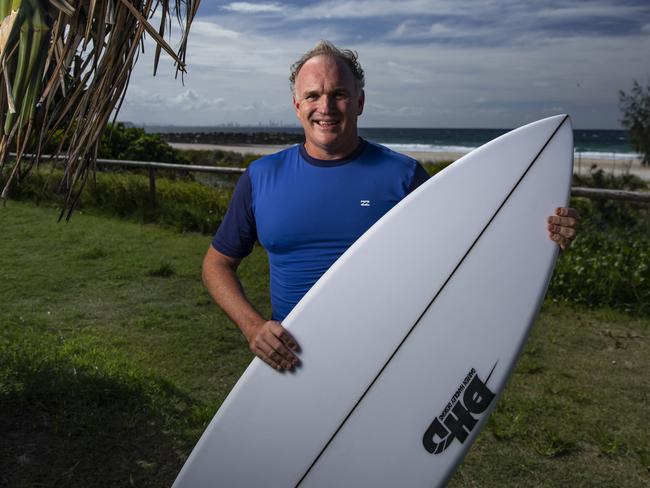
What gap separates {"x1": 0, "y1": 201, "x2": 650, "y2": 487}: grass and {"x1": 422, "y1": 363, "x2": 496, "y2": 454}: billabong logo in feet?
2.18

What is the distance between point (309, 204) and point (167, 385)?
177 cm

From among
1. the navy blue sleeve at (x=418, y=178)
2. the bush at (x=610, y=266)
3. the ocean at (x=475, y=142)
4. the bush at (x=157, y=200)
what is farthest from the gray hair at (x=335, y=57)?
the ocean at (x=475, y=142)

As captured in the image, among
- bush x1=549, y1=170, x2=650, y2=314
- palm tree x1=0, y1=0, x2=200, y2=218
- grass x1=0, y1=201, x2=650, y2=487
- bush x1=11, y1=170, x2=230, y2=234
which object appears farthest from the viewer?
bush x1=11, y1=170, x2=230, y2=234

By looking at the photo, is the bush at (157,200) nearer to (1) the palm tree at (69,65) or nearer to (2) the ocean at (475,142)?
(1) the palm tree at (69,65)

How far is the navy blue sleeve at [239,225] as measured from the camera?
2125mm

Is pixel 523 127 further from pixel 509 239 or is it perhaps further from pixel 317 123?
pixel 317 123

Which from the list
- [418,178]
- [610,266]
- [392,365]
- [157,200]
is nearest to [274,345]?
[392,365]

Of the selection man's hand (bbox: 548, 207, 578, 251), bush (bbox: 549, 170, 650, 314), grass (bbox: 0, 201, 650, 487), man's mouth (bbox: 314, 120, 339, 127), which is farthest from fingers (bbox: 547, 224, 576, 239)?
bush (bbox: 549, 170, 650, 314)

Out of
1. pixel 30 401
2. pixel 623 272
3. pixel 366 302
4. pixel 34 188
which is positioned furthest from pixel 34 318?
pixel 34 188

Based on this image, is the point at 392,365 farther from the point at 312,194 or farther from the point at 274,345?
the point at 312,194

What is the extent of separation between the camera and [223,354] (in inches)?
154

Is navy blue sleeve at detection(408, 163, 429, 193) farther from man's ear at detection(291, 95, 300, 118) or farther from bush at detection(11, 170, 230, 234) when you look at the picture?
bush at detection(11, 170, 230, 234)

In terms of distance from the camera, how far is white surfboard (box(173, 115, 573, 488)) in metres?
2.03

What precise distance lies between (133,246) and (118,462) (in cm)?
399
